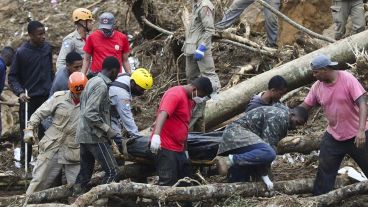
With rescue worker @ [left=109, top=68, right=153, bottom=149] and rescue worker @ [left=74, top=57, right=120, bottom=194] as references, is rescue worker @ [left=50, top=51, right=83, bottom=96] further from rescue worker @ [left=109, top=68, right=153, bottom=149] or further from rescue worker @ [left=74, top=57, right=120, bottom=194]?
rescue worker @ [left=74, top=57, right=120, bottom=194]

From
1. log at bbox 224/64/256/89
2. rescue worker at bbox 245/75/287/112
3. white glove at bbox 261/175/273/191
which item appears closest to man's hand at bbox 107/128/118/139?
rescue worker at bbox 245/75/287/112

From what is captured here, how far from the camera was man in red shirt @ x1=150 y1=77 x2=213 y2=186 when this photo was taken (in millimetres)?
8711

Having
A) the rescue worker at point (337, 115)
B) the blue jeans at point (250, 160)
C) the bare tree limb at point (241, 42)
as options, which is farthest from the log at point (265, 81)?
the rescue worker at point (337, 115)

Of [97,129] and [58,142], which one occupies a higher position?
[97,129]

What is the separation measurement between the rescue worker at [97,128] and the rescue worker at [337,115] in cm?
204

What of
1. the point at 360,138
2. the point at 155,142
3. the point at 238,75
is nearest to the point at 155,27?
the point at 238,75

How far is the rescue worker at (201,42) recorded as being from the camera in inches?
448

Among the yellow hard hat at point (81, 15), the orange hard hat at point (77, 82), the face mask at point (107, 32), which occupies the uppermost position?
the yellow hard hat at point (81, 15)

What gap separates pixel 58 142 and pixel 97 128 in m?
0.71

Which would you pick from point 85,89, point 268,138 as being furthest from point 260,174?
point 85,89

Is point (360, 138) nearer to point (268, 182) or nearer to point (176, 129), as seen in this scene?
point (268, 182)

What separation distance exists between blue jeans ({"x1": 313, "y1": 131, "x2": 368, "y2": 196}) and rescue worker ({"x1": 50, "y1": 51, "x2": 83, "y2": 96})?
2.96 m

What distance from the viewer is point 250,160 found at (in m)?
8.45

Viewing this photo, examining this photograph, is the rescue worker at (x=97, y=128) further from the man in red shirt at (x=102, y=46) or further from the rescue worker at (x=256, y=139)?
the man in red shirt at (x=102, y=46)
